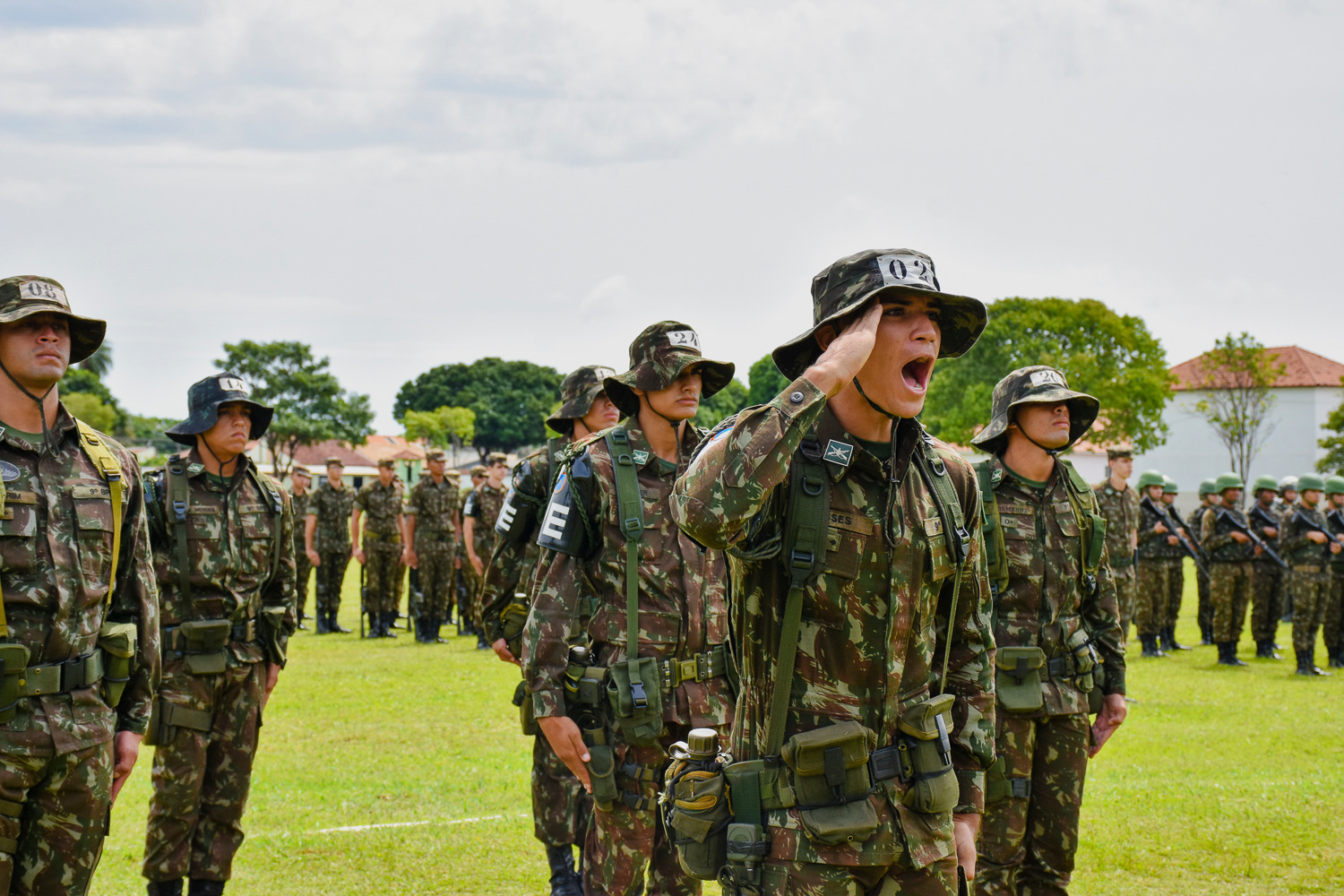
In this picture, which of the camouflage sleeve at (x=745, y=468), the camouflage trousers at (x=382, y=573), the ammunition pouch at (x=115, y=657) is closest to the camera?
the camouflage sleeve at (x=745, y=468)

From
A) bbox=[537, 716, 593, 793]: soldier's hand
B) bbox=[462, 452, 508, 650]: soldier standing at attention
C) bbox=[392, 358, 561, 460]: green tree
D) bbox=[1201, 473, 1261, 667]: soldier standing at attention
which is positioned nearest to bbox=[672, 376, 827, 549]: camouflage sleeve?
bbox=[537, 716, 593, 793]: soldier's hand

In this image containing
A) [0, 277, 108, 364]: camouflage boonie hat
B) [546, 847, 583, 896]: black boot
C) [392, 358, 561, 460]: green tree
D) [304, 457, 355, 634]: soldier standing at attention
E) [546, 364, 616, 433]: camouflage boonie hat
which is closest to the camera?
[0, 277, 108, 364]: camouflage boonie hat

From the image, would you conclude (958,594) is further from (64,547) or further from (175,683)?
(175,683)

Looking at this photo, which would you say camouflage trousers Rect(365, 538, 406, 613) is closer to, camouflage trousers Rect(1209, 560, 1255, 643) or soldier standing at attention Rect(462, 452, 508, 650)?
Answer: soldier standing at attention Rect(462, 452, 508, 650)

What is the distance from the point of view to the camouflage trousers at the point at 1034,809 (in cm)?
534

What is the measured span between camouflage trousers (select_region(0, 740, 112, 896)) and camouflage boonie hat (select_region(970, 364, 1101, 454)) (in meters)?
4.36

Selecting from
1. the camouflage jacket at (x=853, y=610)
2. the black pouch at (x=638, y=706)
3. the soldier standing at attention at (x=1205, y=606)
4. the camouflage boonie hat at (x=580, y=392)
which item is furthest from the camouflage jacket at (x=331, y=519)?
the camouflage jacket at (x=853, y=610)

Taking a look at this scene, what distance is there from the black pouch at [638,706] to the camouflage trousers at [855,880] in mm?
1591

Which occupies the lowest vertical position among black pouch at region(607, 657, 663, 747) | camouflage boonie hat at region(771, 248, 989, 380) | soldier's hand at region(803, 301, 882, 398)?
black pouch at region(607, 657, 663, 747)

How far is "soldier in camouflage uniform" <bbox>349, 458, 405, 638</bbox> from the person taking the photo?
17.3 m

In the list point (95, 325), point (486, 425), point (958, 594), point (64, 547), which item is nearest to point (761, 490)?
point (958, 594)

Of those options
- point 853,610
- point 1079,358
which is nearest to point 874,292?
point 853,610

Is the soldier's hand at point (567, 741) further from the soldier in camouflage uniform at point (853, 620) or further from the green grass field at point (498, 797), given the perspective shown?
the green grass field at point (498, 797)

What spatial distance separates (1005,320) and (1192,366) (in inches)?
1055
